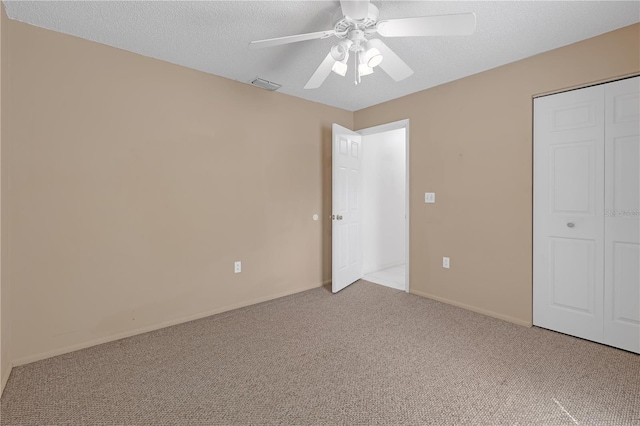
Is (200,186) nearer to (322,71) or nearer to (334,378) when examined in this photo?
(322,71)

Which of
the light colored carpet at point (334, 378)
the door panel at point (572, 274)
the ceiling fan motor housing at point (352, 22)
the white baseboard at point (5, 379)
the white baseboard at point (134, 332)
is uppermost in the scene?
the ceiling fan motor housing at point (352, 22)

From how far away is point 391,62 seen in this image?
2.03 meters

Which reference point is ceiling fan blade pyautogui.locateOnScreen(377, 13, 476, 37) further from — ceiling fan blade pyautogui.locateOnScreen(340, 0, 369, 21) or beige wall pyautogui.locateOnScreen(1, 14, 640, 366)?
beige wall pyautogui.locateOnScreen(1, 14, 640, 366)

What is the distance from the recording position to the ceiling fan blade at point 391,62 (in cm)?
190

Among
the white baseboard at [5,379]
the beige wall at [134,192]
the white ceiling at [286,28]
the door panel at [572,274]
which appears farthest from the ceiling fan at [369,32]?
the white baseboard at [5,379]

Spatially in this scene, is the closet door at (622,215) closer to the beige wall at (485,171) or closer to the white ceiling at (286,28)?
the beige wall at (485,171)

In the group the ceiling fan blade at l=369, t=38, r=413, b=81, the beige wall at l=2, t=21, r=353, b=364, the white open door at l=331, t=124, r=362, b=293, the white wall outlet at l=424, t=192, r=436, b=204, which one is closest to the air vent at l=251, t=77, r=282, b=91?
the beige wall at l=2, t=21, r=353, b=364

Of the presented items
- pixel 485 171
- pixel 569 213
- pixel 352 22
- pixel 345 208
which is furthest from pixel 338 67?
pixel 569 213

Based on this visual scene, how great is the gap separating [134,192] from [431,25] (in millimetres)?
2542

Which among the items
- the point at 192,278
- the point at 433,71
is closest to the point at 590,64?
the point at 433,71

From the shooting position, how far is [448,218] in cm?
338

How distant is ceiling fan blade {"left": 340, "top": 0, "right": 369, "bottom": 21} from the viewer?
1.63m

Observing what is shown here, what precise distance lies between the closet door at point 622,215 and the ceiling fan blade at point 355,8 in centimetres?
211

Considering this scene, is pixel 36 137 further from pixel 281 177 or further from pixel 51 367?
pixel 281 177
